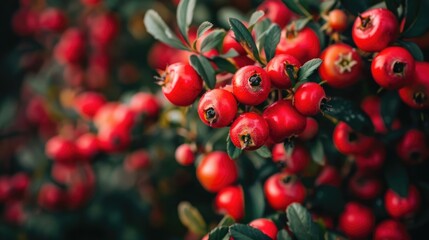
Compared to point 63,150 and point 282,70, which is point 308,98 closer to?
point 282,70

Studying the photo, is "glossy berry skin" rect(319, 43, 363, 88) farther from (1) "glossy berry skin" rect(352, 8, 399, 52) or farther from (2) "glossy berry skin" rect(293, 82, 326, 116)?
(2) "glossy berry skin" rect(293, 82, 326, 116)

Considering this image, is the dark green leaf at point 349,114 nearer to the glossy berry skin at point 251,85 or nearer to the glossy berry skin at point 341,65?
the glossy berry skin at point 341,65

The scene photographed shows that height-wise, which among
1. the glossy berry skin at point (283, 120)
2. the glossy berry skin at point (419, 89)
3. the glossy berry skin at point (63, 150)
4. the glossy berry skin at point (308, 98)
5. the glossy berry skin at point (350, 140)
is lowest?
the glossy berry skin at point (63, 150)

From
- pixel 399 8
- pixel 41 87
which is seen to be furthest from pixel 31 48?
pixel 399 8

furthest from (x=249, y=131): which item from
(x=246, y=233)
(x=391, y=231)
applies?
(x=391, y=231)

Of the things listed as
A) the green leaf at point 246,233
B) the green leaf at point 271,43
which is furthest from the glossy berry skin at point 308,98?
the green leaf at point 246,233
